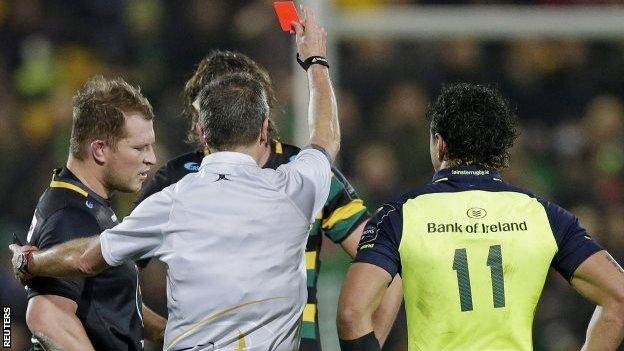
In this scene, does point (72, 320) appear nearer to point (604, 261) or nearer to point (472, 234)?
point (472, 234)

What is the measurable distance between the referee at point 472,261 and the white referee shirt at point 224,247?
26 centimetres

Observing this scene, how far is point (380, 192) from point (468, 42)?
65.3 inches

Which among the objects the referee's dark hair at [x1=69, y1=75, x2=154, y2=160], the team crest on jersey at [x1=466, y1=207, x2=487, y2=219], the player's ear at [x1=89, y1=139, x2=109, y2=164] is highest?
the referee's dark hair at [x1=69, y1=75, x2=154, y2=160]

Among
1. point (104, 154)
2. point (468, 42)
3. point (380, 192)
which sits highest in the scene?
point (104, 154)

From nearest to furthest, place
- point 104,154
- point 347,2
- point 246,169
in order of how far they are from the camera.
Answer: point 246,169, point 104,154, point 347,2

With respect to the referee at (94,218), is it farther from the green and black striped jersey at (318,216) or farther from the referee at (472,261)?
the referee at (472,261)

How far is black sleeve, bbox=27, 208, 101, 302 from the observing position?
3.52 metres

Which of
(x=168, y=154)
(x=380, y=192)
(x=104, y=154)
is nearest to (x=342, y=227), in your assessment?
(x=104, y=154)

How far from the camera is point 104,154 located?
12.4ft

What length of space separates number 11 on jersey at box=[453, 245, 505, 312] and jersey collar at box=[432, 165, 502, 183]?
241mm

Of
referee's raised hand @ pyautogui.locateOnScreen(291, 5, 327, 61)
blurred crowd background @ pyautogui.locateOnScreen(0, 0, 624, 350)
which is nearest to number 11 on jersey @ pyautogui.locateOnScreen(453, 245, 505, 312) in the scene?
referee's raised hand @ pyautogui.locateOnScreen(291, 5, 327, 61)

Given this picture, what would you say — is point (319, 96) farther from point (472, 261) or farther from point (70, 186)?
point (70, 186)

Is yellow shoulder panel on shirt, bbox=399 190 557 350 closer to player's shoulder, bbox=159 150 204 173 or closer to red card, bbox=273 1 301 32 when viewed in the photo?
red card, bbox=273 1 301 32

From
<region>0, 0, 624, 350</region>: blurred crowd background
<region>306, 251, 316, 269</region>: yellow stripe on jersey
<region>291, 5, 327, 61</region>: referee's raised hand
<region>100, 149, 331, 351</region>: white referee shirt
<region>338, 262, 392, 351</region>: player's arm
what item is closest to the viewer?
<region>100, 149, 331, 351</region>: white referee shirt
